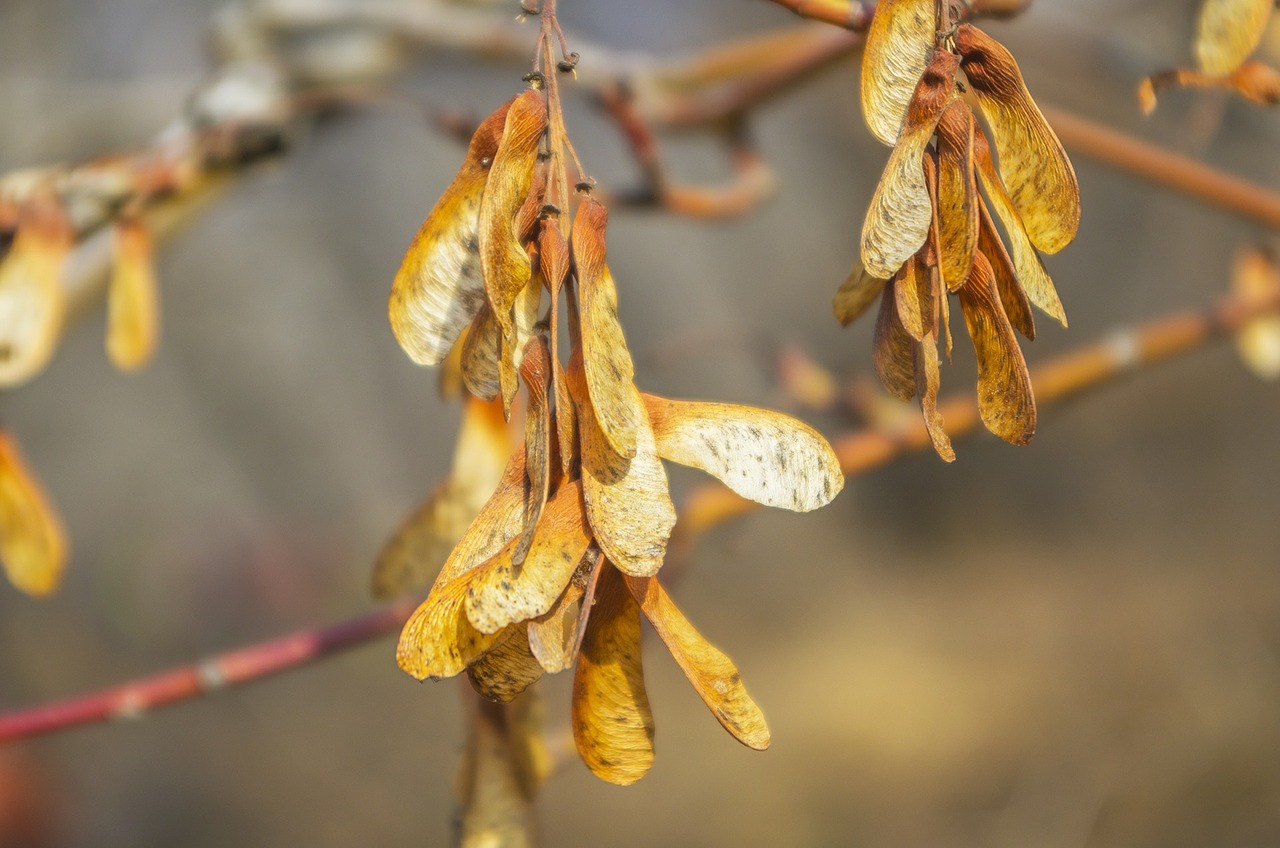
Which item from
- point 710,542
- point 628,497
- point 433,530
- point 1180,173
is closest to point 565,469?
point 628,497

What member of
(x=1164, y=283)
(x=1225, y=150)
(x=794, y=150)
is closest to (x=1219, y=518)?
(x=1164, y=283)

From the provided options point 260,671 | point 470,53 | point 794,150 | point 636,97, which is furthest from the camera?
point 794,150

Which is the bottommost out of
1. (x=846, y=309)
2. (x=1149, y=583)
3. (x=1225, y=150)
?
(x=1149, y=583)

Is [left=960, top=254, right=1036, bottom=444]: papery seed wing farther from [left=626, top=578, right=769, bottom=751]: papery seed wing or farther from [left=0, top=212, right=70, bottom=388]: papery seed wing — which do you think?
[left=0, top=212, right=70, bottom=388]: papery seed wing

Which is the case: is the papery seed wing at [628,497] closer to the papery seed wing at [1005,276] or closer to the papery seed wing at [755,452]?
the papery seed wing at [755,452]

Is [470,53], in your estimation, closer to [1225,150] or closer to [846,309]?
[846,309]

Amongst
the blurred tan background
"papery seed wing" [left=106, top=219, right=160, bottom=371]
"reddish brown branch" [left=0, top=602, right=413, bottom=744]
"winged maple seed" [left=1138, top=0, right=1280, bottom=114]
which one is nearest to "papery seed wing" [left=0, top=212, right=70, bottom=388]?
"papery seed wing" [left=106, top=219, right=160, bottom=371]
